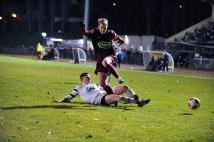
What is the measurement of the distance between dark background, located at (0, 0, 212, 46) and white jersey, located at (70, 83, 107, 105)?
53003 mm

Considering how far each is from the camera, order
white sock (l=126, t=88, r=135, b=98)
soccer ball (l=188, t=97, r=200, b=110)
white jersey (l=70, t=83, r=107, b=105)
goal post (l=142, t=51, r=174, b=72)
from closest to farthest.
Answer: white sock (l=126, t=88, r=135, b=98) → soccer ball (l=188, t=97, r=200, b=110) → white jersey (l=70, t=83, r=107, b=105) → goal post (l=142, t=51, r=174, b=72)

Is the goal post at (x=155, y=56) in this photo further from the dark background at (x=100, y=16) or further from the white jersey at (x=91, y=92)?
the white jersey at (x=91, y=92)

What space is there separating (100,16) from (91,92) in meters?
70.9

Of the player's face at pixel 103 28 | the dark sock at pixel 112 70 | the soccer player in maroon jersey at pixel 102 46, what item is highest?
the player's face at pixel 103 28

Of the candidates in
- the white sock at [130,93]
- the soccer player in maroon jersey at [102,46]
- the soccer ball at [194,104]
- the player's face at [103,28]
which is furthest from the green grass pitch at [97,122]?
the player's face at [103,28]

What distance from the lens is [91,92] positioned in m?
12.0

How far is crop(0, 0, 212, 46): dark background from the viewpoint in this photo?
231 feet

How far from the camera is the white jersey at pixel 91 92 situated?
38.8ft

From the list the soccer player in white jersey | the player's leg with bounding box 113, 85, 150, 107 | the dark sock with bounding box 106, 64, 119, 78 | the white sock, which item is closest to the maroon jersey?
the dark sock with bounding box 106, 64, 119, 78

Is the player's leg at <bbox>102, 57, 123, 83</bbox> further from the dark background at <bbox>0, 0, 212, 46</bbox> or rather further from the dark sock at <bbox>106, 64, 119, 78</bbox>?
the dark background at <bbox>0, 0, 212, 46</bbox>

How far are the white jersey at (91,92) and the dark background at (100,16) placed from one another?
2087 inches

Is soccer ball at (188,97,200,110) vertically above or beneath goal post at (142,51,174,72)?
beneath

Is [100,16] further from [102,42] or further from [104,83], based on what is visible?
[104,83]

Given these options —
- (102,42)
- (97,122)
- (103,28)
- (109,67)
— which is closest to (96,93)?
(109,67)
